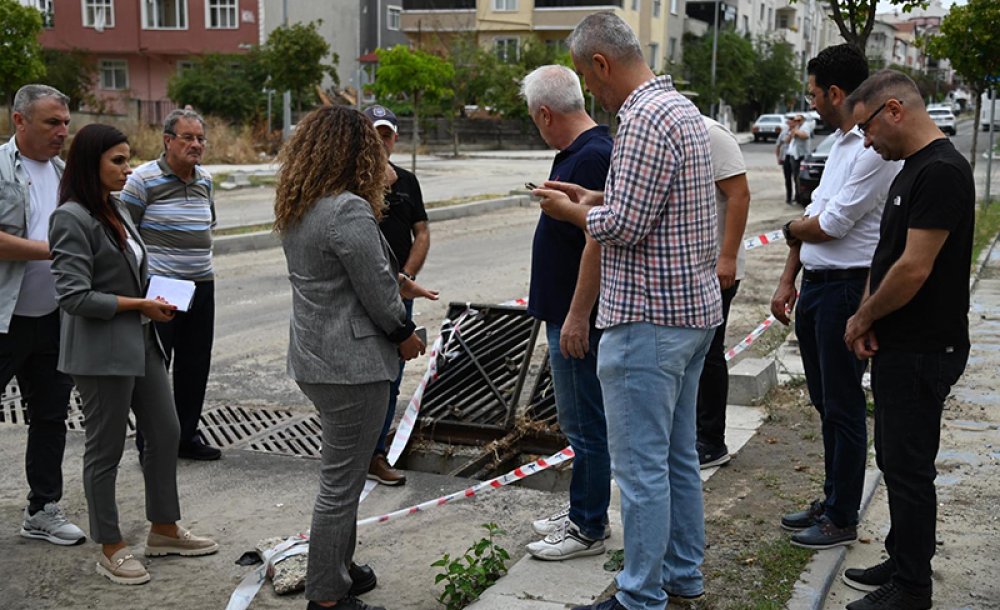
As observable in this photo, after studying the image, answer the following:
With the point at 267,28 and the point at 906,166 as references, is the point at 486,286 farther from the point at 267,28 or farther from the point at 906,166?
the point at 267,28

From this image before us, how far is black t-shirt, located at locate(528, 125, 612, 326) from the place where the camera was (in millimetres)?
4090

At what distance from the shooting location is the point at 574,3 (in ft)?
189

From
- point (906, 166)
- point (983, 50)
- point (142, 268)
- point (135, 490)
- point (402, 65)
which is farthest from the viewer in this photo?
point (402, 65)

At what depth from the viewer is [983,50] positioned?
21453 millimetres

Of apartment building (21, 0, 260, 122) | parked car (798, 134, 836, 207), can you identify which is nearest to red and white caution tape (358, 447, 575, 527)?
parked car (798, 134, 836, 207)

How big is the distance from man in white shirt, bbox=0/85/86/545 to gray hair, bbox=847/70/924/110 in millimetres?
3379

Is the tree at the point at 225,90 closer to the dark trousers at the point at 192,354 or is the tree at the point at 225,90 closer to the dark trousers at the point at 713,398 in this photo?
the dark trousers at the point at 192,354

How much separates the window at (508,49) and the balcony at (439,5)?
2.91m

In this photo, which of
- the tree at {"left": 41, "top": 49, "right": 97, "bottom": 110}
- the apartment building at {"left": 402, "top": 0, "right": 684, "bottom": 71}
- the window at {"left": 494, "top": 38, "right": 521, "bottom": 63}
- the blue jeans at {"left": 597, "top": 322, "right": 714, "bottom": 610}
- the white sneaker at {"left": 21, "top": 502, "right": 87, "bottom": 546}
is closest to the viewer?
the blue jeans at {"left": 597, "top": 322, "right": 714, "bottom": 610}

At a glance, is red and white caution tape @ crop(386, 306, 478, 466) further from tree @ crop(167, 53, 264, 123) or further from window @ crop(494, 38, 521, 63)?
window @ crop(494, 38, 521, 63)

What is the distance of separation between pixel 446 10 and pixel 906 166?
58.9 metres

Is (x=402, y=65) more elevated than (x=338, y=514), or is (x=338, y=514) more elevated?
(x=402, y=65)

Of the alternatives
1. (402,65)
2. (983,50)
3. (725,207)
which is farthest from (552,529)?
(402,65)

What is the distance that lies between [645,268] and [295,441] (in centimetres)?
365
